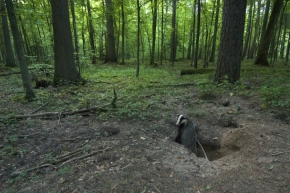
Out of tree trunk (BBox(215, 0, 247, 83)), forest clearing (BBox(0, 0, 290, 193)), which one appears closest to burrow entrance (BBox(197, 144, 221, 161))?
forest clearing (BBox(0, 0, 290, 193))

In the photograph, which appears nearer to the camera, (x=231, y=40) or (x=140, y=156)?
(x=140, y=156)

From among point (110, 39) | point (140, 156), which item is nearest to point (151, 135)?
point (140, 156)

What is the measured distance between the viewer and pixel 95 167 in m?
2.67

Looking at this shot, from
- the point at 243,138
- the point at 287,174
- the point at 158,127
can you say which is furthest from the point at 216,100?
the point at 287,174

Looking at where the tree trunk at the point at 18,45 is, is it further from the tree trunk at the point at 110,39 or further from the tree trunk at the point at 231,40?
the tree trunk at the point at 110,39

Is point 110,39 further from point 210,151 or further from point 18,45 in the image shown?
point 210,151

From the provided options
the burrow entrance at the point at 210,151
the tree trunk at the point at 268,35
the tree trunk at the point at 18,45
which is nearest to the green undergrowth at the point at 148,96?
the tree trunk at the point at 18,45

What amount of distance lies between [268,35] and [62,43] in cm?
1173

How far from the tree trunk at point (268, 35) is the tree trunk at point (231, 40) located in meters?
6.34

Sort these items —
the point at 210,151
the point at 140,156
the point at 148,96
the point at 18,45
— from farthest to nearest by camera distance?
1. the point at 148,96
2. the point at 18,45
3. the point at 210,151
4. the point at 140,156

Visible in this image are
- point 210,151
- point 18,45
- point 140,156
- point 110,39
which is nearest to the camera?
point 140,156

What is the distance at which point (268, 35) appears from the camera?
10883 millimetres

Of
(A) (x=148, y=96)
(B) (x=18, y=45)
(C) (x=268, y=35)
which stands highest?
(C) (x=268, y=35)

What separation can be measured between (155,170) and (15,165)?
222 centimetres
